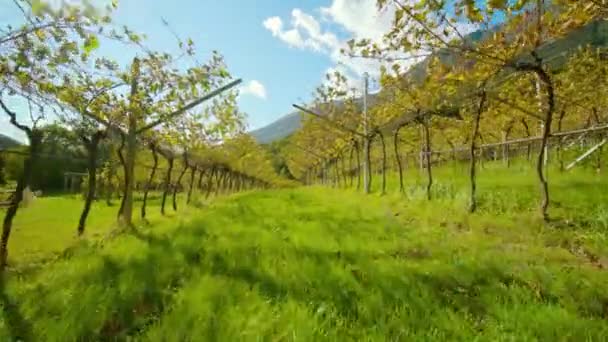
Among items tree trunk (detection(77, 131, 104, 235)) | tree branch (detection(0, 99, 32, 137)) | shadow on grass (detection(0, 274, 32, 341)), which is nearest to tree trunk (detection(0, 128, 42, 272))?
tree branch (detection(0, 99, 32, 137))

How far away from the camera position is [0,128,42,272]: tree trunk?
685 cm

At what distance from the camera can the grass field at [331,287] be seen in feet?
11.3

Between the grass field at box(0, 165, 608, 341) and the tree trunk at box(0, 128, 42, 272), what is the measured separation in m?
0.90

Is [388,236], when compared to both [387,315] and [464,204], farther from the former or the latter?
[464,204]

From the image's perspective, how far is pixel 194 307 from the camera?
3.97 metres

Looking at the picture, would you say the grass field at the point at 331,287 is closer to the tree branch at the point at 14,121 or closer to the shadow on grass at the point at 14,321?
the shadow on grass at the point at 14,321

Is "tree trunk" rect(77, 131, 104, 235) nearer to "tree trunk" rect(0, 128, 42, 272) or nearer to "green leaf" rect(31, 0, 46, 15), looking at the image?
"tree trunk" rect(0, 128, 42, 272)

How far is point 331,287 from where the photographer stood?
4.59 m

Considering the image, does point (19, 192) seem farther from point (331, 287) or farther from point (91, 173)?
point (331, 287)

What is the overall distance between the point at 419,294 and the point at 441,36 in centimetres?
427

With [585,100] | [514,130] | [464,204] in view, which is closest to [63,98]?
[464,204]

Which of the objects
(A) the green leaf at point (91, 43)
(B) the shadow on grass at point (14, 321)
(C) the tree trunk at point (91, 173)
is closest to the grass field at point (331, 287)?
(B) the shadow on grass at point (14, 321)

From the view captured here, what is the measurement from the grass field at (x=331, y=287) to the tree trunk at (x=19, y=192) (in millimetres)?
895

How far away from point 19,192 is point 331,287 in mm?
6093
